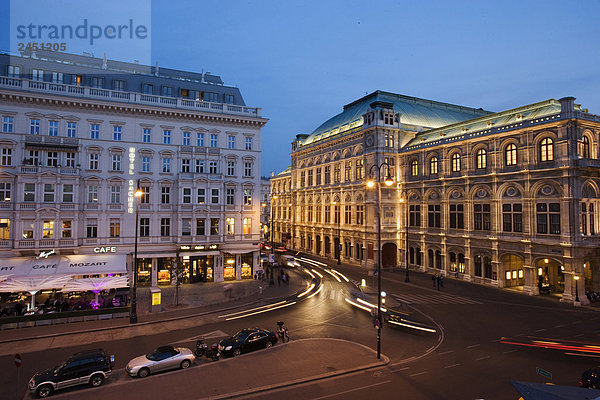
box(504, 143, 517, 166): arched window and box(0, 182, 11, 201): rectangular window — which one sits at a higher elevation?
box(504, 143, 517, 166): arched window

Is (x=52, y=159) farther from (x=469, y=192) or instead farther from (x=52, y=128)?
(x=469, y=192)

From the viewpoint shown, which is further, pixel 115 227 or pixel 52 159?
pixel 115 227

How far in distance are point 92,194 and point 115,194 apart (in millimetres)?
2163

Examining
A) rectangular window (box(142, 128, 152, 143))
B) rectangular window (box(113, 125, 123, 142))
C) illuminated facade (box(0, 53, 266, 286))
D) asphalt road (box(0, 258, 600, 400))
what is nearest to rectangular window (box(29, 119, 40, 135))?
illuminated facade (box(0, 53, 266, 286))

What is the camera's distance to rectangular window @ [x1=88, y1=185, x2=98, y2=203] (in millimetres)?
37594

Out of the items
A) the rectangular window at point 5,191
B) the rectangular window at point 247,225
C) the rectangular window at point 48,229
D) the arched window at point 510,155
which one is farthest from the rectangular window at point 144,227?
the arched window at point 510,155

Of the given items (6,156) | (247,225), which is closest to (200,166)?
(247,225)

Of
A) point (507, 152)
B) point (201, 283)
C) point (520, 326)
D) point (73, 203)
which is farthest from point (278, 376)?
point (507, 152)

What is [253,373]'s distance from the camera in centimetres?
1814

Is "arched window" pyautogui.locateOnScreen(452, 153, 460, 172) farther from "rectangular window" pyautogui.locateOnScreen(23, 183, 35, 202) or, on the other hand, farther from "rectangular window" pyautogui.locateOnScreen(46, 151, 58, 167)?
"rectangular window" pyautogui.locateOnScreen(23, 183, 35, 202)

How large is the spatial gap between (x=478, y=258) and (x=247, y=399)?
3625 centimetres

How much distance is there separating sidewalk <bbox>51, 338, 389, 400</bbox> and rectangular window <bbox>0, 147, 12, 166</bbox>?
28677mm

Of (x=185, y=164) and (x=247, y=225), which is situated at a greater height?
(x=185, y=164)

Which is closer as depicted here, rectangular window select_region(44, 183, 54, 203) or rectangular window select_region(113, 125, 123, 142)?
rectangular window select_region(44, 183, 54, 203)
